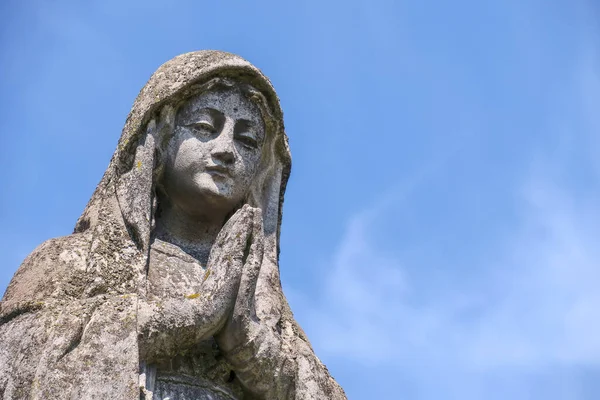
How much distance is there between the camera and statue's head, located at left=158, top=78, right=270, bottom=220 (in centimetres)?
1234

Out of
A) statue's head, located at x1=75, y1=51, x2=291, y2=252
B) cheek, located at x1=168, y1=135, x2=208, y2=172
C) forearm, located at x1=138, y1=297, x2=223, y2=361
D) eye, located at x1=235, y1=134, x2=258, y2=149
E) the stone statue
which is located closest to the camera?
the stone statue

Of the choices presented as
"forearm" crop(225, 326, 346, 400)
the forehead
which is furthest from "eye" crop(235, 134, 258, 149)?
"forearm" crop(225, 326, 346, 400)

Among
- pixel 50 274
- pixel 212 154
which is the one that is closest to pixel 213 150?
pixel 212 154

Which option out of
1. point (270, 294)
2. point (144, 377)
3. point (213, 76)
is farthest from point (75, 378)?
point (213, 76)

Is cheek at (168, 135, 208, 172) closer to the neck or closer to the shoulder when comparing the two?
the neck

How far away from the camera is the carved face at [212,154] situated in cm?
1233

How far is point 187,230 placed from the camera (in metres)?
12.6

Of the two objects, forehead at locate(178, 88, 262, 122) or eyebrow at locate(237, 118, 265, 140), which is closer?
forehead at locate(178, 88, 262, 122)

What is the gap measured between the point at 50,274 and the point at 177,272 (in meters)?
1.22

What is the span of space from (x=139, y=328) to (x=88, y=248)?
1.18 meters

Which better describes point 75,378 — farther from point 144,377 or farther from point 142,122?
point 142,122

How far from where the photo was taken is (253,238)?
456 inches

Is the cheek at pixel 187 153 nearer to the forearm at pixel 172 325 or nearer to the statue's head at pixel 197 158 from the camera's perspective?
the statue's head at pixel 197 158

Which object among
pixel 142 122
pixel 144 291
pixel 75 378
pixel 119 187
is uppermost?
pixel 142 122
